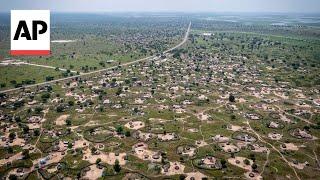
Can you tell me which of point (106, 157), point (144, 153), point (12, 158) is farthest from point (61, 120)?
point (144, 153)

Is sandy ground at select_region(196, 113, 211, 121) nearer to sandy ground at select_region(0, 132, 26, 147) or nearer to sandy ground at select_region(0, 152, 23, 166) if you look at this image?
sandy ground at select_region(0, 132, 26, 147)

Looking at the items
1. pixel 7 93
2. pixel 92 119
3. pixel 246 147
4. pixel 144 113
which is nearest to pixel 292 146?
pixel 246 147

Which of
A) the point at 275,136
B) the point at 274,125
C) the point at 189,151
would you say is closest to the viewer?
the point at 189,151

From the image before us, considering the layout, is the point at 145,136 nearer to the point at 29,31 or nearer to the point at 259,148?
the point at 259,148

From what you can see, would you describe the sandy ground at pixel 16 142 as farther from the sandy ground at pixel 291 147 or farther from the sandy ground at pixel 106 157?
the sandy ground at pixel 291 147

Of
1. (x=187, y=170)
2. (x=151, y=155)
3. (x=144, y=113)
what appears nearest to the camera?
(x=187, y=170)

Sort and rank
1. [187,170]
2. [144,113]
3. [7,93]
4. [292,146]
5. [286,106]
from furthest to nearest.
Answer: [7,93] → [286,106] → [144,113] → [292,146] → [187,170]

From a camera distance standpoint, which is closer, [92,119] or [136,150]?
[136,150]

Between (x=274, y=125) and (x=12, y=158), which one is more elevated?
(x=274, y=125)

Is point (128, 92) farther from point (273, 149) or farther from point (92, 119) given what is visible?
point (273, 149)
